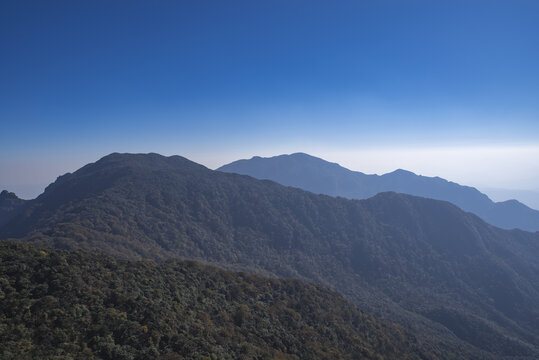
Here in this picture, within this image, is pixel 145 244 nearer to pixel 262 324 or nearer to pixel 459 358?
pixel 262 324

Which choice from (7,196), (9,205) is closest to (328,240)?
(9,205)

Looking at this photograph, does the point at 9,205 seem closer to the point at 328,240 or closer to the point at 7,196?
the point at 7,196

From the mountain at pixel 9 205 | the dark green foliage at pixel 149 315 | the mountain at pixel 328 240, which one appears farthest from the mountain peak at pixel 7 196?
the dark green foliage at pixel 149 315

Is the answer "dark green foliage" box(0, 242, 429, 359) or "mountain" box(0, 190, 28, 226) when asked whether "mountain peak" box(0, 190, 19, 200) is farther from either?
"dark green foliage" box(0, 242, 429, 359)

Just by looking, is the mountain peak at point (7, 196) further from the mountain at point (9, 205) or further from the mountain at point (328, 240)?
the mountain at point (328, 240)

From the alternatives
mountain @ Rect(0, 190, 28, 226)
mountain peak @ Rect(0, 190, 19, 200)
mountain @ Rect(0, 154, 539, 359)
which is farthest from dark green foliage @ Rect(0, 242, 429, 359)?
mountain peak @ Rect(0, 190, 19, 200)

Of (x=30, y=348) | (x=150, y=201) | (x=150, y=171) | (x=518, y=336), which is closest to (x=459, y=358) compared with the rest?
(x=518, y=336)
